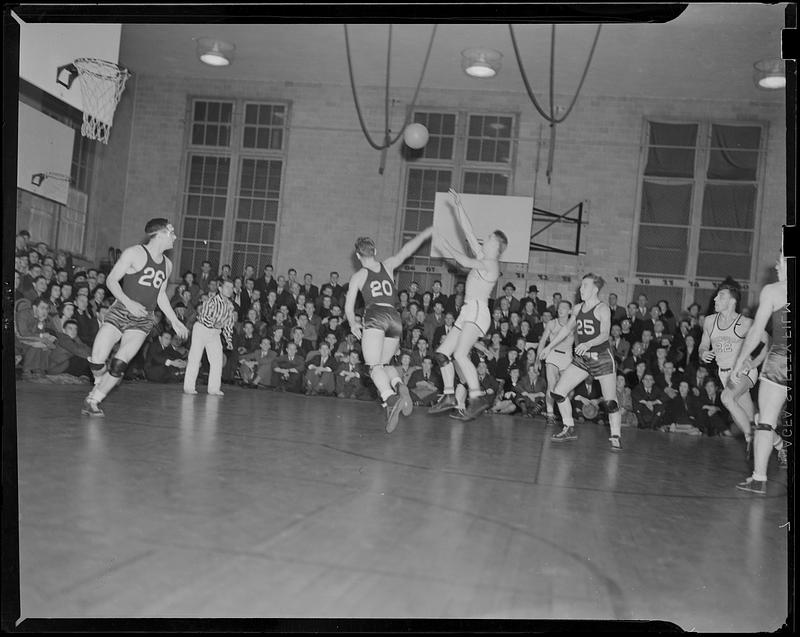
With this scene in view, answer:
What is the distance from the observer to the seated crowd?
8.09m

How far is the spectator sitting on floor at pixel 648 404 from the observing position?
8.59m

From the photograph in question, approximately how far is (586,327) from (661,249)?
23.5ft

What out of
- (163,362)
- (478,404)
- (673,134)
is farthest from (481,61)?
(163,362)

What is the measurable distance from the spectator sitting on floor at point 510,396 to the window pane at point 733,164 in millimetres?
6263

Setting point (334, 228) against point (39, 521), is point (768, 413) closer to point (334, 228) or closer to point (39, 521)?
point (39, 521)

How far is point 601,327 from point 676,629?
4.18m

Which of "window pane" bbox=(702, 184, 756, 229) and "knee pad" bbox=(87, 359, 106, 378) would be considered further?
"window pane" bbox=(702, 184, 756, 229)

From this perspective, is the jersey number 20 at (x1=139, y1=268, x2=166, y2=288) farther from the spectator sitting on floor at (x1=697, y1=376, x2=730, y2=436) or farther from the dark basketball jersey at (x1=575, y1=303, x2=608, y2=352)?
the spectator sitting on floor at (x1=697, y1=376, x2=730, y2=436)

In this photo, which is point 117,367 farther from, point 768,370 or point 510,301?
point 510,301

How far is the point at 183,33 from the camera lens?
36.1 feet

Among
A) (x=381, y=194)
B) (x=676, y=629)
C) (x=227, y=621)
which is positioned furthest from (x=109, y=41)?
(x=381, y=194)

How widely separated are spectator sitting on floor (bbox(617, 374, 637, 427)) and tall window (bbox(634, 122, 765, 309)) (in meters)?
4.40

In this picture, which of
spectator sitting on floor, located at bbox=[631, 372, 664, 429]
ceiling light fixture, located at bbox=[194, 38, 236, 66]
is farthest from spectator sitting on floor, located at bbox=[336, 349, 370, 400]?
ceiling light fixture, located at bbox=[194, 38, 236, 66]

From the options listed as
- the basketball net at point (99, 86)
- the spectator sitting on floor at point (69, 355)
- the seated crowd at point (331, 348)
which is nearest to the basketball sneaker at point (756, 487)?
the seated crowd at point (331, 348)
